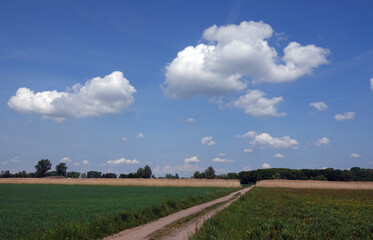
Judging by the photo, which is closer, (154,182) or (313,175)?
(154,182)

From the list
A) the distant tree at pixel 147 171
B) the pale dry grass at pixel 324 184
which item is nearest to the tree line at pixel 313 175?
the distant tree at pixel 147 171

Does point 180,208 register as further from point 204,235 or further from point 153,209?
point 204,235

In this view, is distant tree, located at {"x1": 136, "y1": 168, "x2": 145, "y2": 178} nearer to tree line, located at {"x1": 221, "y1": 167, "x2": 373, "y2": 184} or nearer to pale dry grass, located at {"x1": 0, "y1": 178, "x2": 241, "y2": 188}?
pale dry grass, located at {"x1": 0, "y1": 178, "x2": 241, "y2": 188}

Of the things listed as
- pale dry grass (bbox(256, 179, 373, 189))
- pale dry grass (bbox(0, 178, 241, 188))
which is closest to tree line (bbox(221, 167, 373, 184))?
pale dry grass (bbox(256, 179, 373, 189))

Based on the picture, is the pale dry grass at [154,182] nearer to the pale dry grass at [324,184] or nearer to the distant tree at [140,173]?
the pale dry grass at [324,184]

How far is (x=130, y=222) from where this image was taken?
1850 centimetres

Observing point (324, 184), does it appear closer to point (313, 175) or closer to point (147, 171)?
point (313, 175)

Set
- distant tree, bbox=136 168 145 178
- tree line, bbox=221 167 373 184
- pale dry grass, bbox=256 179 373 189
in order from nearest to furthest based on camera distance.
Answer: pale dry grass, bbox=256 179 373 189, tree line, bbox=221 167 373 184, distant tree, bbox=136 168 145 178

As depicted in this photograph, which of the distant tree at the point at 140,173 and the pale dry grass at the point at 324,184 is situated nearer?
the pale dry grass at the point at 324,184

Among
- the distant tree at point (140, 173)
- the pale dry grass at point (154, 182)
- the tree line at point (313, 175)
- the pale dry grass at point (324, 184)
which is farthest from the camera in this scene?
the distant tree at point (140, 173)

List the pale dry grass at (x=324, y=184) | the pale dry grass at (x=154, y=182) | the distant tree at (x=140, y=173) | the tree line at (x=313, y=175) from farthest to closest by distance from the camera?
the distant tree at (x=140, y=173) → the tree line at (x=313, y=175) → the pale dry grass at (x=154, y=182) → the pale dry grass at (x=324, y=184)

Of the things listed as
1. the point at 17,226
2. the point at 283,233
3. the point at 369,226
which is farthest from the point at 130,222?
the point at 369,226

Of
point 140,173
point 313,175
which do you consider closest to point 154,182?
point 140,173

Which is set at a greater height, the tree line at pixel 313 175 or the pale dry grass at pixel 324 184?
the tree line at pixel 313 175
